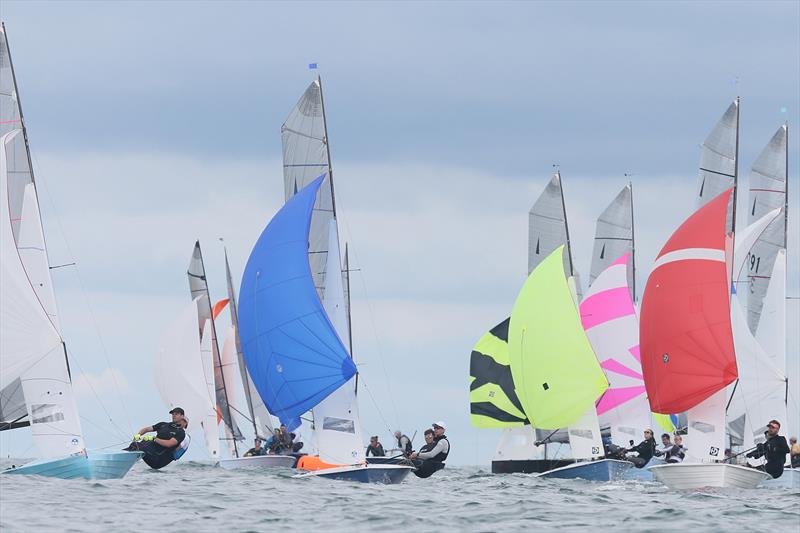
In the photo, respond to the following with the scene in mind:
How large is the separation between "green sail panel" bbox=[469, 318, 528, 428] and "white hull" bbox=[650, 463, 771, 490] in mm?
15638

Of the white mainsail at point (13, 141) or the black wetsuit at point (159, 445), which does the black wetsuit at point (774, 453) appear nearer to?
the black wetsuit at point (159, 445)

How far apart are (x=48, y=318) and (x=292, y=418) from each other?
19.6 ft

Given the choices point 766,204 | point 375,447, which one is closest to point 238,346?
point 375,447

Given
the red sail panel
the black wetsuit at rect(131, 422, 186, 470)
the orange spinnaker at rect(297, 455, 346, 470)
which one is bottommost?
the orange spinnaker at rect(297, 455, 346, 470)

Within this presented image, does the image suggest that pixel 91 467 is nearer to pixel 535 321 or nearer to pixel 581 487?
pixel 581 487

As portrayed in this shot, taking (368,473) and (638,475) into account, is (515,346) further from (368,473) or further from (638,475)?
(368,473)

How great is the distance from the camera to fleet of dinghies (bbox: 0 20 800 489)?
2950cm

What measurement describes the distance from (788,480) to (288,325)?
13882 millimetres

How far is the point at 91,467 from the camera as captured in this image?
28.6 meters

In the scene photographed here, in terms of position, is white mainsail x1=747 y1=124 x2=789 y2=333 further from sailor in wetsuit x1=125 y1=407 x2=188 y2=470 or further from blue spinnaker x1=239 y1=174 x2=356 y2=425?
sailor in wetsuit x1=125 y1=407 x2=188 y2=470

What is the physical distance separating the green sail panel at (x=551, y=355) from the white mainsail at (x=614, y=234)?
43.4 feet

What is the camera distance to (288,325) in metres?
31.7

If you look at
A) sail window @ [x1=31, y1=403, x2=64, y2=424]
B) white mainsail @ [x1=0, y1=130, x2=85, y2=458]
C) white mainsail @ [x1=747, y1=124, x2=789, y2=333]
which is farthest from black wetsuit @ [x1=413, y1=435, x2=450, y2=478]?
white mainsail @ [x1=747, y1=124, x2=789, y2=333]

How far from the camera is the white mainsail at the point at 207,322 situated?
52688mm
